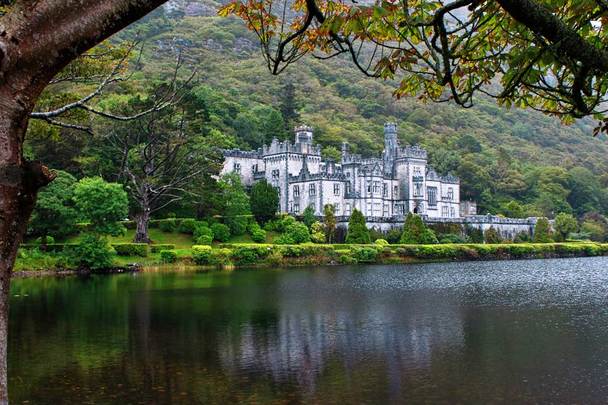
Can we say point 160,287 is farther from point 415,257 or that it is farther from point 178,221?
point 415,257

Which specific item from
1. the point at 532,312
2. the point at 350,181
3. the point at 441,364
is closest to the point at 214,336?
the point at 441,364

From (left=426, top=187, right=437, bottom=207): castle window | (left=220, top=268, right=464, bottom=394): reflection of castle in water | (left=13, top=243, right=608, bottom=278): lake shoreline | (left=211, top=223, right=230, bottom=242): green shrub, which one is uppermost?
(left=426, top=187, right=437, bottom=207): castle window

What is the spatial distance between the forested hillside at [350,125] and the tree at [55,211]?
10658 millimetres

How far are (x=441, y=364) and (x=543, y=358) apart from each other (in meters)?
2.91

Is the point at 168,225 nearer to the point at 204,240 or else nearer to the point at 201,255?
the point at 204,240

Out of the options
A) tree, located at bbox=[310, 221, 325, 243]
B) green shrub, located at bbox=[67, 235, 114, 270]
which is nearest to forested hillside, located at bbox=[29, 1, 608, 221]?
tree, located at bbox=[310, 221, 325, 243]

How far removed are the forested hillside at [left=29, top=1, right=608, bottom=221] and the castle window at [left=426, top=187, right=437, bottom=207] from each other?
1340cm

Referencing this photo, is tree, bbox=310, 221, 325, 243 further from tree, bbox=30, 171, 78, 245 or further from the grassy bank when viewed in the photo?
tree, bbox=30, 171, 78, 245

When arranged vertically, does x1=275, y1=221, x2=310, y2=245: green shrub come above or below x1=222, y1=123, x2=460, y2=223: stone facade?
below

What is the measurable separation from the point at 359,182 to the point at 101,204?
132 feet

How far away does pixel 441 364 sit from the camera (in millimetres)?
16641

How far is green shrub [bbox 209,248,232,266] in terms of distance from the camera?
5259 centimetres

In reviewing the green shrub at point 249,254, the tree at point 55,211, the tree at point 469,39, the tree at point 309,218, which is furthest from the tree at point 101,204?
the tree at point 469,39

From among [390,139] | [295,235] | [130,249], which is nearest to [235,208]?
[295,235]
